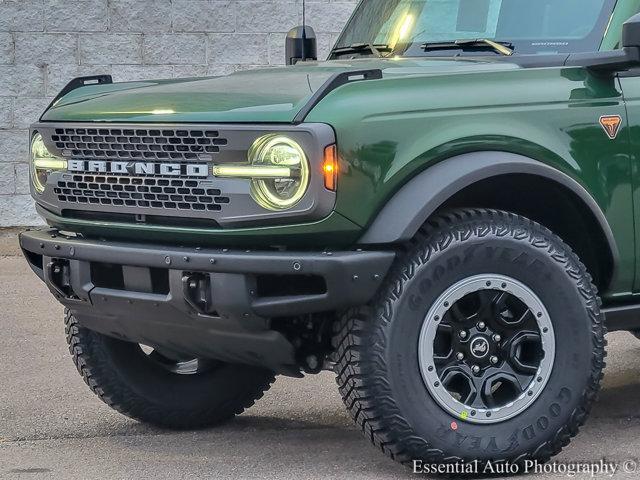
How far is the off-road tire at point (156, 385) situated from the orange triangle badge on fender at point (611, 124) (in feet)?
5.47

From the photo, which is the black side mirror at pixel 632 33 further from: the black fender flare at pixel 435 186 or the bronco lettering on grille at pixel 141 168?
the bronco lettering on grille at pixel 141 168

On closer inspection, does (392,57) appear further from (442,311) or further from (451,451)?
(451,451)

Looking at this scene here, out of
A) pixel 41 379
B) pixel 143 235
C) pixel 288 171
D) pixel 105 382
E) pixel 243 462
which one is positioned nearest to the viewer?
pixel 288 171

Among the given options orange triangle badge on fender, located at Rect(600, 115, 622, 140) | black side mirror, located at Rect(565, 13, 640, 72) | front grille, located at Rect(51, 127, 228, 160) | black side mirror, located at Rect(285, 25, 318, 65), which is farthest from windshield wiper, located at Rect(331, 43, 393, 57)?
front grille, located at Rect(51, 127, 228, 160)

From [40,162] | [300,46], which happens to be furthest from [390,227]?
[300,46]

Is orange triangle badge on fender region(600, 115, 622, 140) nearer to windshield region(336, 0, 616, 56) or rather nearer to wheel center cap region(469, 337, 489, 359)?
windshield region(336, 0, 616, 56)

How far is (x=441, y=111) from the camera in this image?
421 centimetres

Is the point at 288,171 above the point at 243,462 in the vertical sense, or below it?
above

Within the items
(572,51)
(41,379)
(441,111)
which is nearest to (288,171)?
(441,111)

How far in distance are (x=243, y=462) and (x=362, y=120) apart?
137cm

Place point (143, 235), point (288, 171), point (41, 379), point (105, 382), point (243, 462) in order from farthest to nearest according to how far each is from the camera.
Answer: point (41, 379)
point (105, 382)
point (243, 462)
point (143, 235)
point (288, 171)

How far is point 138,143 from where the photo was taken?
14.3ft

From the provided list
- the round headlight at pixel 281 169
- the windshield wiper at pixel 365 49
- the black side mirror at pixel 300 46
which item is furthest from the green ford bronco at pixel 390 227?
the black side mirror at pixel 300 46

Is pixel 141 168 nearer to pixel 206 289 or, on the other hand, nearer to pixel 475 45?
Result: pixel 206 289
